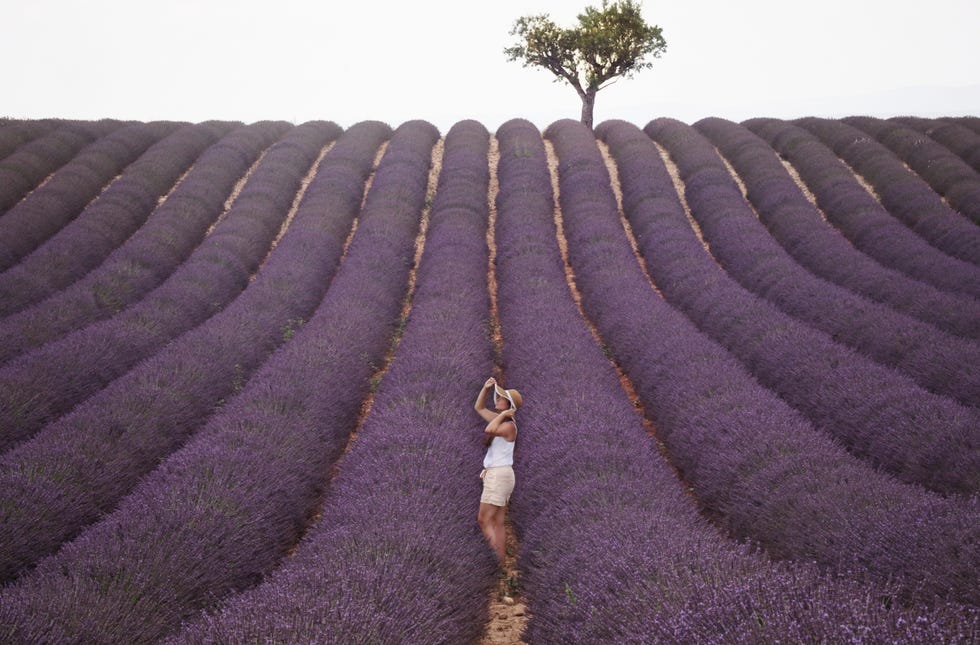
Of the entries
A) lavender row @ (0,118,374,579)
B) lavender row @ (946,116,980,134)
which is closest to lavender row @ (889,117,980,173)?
lavender row @ (946,116,980,134)

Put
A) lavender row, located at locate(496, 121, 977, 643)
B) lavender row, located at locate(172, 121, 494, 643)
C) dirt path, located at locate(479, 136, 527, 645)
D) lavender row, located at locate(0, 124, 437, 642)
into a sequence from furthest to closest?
dirt path, located at locate(479, 136, 527, 645)
lavender row, located at locate(0, 124, 437, 642)
lavender row, located at locate(172, 121, 494, 643)
lavender row, located at locate(496, 121, 977, 643)

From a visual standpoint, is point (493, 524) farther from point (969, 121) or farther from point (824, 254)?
point (969, 121)

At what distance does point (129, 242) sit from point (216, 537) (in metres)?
9.38

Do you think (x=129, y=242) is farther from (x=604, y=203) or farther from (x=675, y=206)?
(x=675, y=206)

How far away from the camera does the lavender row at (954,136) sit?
1680 cm

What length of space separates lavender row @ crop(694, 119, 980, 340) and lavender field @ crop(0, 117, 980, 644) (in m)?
0.06

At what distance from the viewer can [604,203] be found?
14562 millimetres

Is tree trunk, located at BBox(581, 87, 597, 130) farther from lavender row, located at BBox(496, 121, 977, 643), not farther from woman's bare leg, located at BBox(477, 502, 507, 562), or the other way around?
woman's bare leg, located at BBox(477, 502, 507, 562)

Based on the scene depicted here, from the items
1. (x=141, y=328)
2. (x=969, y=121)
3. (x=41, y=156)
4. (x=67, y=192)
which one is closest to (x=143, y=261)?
(x=141, y=328)

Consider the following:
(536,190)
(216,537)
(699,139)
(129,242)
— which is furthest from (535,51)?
(216,537)

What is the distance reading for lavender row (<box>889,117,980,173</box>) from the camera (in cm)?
1680

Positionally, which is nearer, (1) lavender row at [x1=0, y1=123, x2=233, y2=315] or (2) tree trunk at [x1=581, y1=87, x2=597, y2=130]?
(1) lavender row at [x1=0, y1=123, x2=233, y2=315]

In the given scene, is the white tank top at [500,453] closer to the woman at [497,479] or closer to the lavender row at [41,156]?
the woman at [497,479]

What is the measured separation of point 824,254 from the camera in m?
11.1
